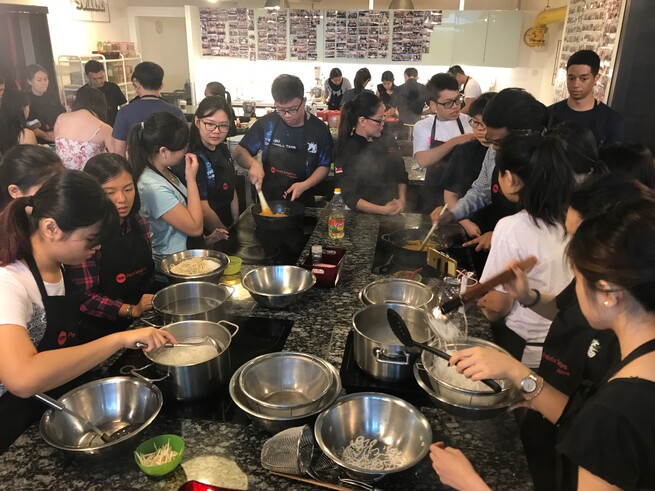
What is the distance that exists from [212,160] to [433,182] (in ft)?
5.89

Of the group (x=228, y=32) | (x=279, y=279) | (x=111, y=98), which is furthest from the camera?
(x=228, y=32)

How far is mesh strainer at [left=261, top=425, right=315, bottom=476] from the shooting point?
129cm

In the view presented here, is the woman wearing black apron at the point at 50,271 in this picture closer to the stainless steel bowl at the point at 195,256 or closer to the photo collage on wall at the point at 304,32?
the stainless steel bowl at the point at 195,256

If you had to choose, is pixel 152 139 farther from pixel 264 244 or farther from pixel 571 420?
pixel 571 420

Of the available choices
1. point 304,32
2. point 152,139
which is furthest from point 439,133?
point 304,32

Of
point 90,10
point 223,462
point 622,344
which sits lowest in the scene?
point 223,462

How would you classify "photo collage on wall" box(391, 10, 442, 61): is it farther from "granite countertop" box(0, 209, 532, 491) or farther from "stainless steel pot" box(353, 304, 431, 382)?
"granite countertop" box(0, 209, 532, 491)

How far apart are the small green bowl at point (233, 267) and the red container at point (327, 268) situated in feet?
1.12

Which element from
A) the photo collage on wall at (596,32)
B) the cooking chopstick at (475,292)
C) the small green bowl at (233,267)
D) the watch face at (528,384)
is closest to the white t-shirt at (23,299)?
the small green bowl at (233,267)

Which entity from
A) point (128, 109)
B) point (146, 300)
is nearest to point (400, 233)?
point (146, 300)

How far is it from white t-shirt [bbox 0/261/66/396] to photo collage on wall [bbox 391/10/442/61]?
8.21 metres

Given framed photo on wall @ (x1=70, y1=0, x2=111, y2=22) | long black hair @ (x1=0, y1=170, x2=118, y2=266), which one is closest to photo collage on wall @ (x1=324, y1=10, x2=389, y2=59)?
framed photo on wall @ (x1=70, y1=0, x2=111, y2=22)

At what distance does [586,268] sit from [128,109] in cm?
382

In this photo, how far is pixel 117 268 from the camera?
7.47 feet
